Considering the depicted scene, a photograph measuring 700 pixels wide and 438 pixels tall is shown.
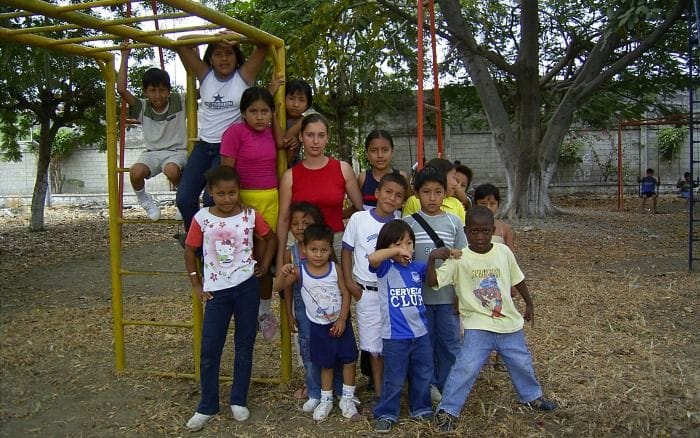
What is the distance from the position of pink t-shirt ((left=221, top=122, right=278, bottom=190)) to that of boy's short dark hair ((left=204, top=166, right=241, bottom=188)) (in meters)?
0.13

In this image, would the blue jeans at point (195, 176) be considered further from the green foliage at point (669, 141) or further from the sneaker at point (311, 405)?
the green foliage at point (669, 141)

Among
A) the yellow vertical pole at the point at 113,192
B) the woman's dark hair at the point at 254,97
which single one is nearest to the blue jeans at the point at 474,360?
the woman's dark hair at the point at 254,97

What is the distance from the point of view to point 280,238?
3557 millimetres

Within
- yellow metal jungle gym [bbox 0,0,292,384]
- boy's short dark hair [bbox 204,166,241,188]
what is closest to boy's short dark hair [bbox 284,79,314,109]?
yellow metal jungle gym [bbox 0,0,292,384]

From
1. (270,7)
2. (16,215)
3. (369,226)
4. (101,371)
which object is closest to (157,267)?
(101,371)

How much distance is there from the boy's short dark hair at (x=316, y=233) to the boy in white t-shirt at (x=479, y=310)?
56 cm

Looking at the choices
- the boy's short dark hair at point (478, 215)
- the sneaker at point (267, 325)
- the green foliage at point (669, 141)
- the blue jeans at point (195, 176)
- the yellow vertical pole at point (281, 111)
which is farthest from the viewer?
Answer: the green foliage at point (669, 141)

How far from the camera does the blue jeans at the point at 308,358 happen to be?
356 cm

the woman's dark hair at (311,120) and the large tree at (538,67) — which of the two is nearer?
the woman's dark hair at (311,120)

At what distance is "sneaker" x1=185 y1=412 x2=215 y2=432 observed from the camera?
3.41 metres

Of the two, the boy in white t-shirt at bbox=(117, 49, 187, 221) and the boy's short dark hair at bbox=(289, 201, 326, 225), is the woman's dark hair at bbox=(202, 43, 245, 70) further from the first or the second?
the boy's short dark hair at bbox=(289, 201, 326, 225)

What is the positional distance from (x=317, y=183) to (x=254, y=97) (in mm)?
575

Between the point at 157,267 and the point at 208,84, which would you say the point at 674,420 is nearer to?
the point at 208,84

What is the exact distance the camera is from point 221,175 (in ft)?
10.9
